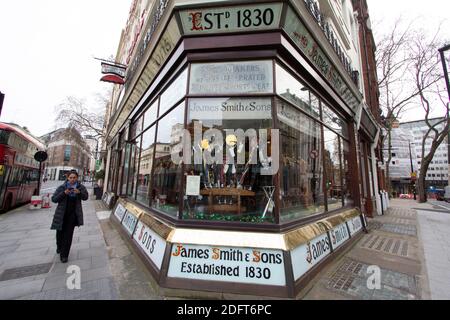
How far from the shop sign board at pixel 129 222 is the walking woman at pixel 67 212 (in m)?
1.26

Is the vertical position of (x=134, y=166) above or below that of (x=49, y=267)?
above

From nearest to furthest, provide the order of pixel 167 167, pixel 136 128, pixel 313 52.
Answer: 1. pixel 313 52
2. pixel 167 167
3. pixel 136 128

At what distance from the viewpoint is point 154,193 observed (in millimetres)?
5652

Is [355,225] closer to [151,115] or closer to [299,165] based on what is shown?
[299,165]

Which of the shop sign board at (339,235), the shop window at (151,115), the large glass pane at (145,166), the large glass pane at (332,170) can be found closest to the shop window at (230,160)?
the shop sign board at (339,235)

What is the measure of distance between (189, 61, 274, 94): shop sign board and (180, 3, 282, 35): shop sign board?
1.98ft

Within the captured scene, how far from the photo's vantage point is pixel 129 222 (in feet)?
19.5

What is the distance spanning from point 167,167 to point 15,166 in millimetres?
9610

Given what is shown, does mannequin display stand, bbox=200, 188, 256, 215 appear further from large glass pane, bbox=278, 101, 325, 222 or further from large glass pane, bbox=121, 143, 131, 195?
large glass pane, bbox=121, 143, 131, 195

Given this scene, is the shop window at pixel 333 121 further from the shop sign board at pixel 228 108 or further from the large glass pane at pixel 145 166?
the large glass pane at pixel 145 166

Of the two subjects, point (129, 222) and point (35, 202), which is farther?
point (35, 202)

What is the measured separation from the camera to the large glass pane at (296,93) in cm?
439

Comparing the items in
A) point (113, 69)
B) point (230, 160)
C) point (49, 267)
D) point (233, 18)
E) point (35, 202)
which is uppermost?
point (113, 69)

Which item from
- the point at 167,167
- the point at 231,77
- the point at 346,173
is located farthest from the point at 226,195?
the point at 346,173
